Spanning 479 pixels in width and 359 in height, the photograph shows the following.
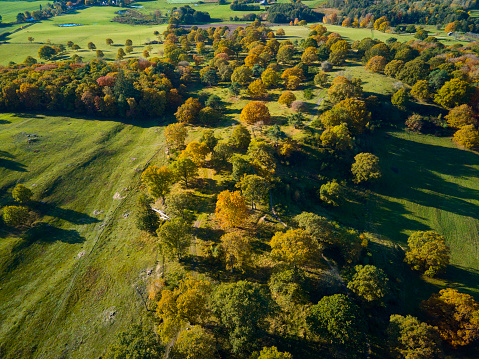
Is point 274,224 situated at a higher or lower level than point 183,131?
lower

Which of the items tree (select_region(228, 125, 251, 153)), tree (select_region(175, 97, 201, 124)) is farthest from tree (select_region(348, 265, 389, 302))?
tree (select_region(175, 97, 201, 124))

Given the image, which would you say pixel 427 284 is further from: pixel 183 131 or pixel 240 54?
pixel 240 54

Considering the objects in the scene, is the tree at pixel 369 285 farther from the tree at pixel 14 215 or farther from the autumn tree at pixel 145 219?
the tree at pixel 14 215

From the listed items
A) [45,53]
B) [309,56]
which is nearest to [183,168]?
[309,56]

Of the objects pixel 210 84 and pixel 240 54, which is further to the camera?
pixel 240 54

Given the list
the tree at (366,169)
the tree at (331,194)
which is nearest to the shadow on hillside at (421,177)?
the tree at (366,169)

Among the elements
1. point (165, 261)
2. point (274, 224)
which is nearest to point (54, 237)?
point (165, 261)
